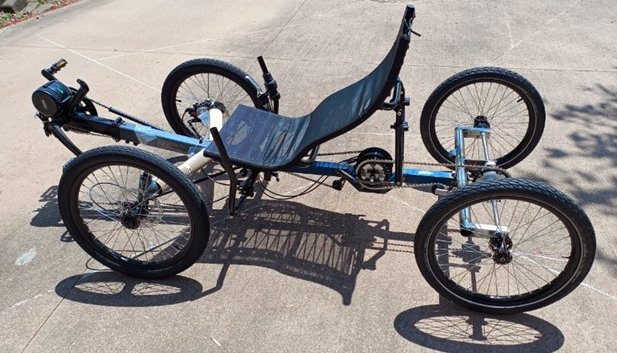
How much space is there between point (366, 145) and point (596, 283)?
1760mm

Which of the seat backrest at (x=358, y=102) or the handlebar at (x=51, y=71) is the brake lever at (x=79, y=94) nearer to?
the handlebar at (x=51, y=71)

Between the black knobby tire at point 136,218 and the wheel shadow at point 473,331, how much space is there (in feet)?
3.79

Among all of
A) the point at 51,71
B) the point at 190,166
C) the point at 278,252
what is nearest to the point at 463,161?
the point at 278,252

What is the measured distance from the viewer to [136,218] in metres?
2.69

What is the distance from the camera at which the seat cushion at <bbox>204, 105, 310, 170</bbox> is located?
2.81m

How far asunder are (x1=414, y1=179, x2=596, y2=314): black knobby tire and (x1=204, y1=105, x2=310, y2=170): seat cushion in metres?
0.94

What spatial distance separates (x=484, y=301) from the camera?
2.44 metres

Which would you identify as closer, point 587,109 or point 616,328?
point 616,328

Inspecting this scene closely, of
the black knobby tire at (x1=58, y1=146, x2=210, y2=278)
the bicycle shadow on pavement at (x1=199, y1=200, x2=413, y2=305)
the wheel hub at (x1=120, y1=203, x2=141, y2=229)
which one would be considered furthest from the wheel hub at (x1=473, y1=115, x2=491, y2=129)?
the wheel hub at (x1=120, y1=203, x2=141, y2=229)

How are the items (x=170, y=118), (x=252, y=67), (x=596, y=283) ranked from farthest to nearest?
(x=252, y=67)
(x=170, y=118)
(x=596, y=283)

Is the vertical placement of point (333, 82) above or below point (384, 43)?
below

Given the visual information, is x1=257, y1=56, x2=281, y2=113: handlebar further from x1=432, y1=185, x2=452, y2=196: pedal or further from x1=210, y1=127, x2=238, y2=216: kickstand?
x1=432, y1=185, x2=452, y2=196: pedal

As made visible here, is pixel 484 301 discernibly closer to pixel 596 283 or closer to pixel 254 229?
pixel 596 283

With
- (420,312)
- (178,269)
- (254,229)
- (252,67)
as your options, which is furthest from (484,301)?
(252,67)
